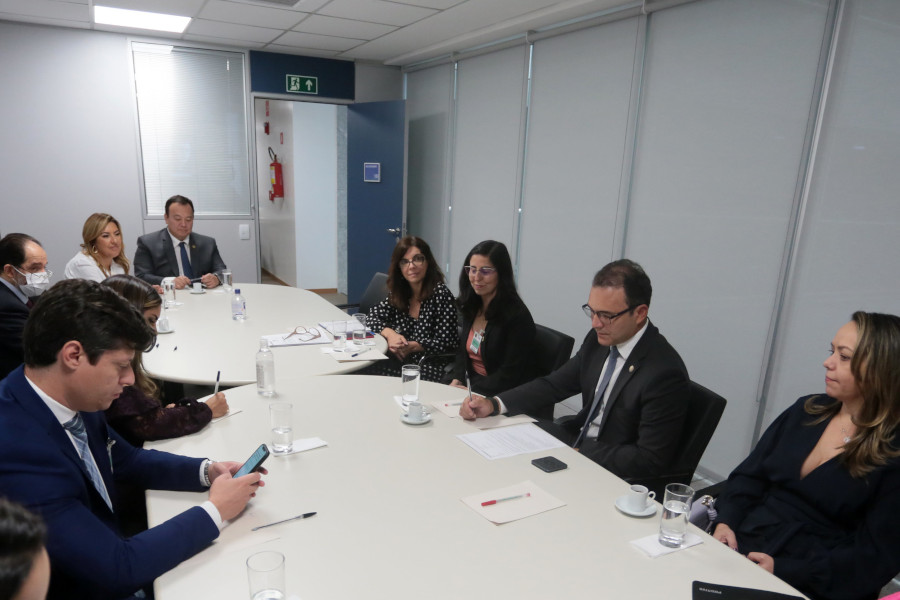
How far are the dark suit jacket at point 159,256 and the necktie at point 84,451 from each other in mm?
3333

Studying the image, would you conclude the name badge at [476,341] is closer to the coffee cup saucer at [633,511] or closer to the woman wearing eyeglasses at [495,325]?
the woman wearing eyeglasses at [495,325]

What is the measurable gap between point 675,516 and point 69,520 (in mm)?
1392

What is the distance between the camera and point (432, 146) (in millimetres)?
6188

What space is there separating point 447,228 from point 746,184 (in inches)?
134

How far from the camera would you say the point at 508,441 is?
1939 mm

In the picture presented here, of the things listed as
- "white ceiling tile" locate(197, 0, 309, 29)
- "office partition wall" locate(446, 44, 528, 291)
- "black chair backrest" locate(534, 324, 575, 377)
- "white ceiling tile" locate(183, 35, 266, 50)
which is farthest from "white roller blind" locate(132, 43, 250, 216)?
"black chair backrest" locate(534, 324, 575, 377)

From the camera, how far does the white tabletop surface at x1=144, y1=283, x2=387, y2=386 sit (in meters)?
2.56

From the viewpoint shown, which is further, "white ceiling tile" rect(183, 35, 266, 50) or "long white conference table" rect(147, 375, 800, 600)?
"white ceiling tile" rect(183, 35, 266, 50)

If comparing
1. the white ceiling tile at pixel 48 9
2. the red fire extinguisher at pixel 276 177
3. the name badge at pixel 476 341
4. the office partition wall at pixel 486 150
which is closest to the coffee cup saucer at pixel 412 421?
the name badge at pixel 476 341

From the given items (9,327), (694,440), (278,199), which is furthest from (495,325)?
(278,199)

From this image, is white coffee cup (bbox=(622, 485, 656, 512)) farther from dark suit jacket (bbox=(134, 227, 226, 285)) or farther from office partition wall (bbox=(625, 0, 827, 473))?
dark suit jacket (bbox=(134, 227, 226, 285))

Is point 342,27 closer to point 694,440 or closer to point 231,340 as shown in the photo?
point 231,340

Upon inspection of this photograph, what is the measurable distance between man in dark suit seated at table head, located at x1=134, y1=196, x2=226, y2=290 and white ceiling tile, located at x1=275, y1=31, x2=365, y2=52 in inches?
74.9

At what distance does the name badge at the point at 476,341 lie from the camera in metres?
2.98
